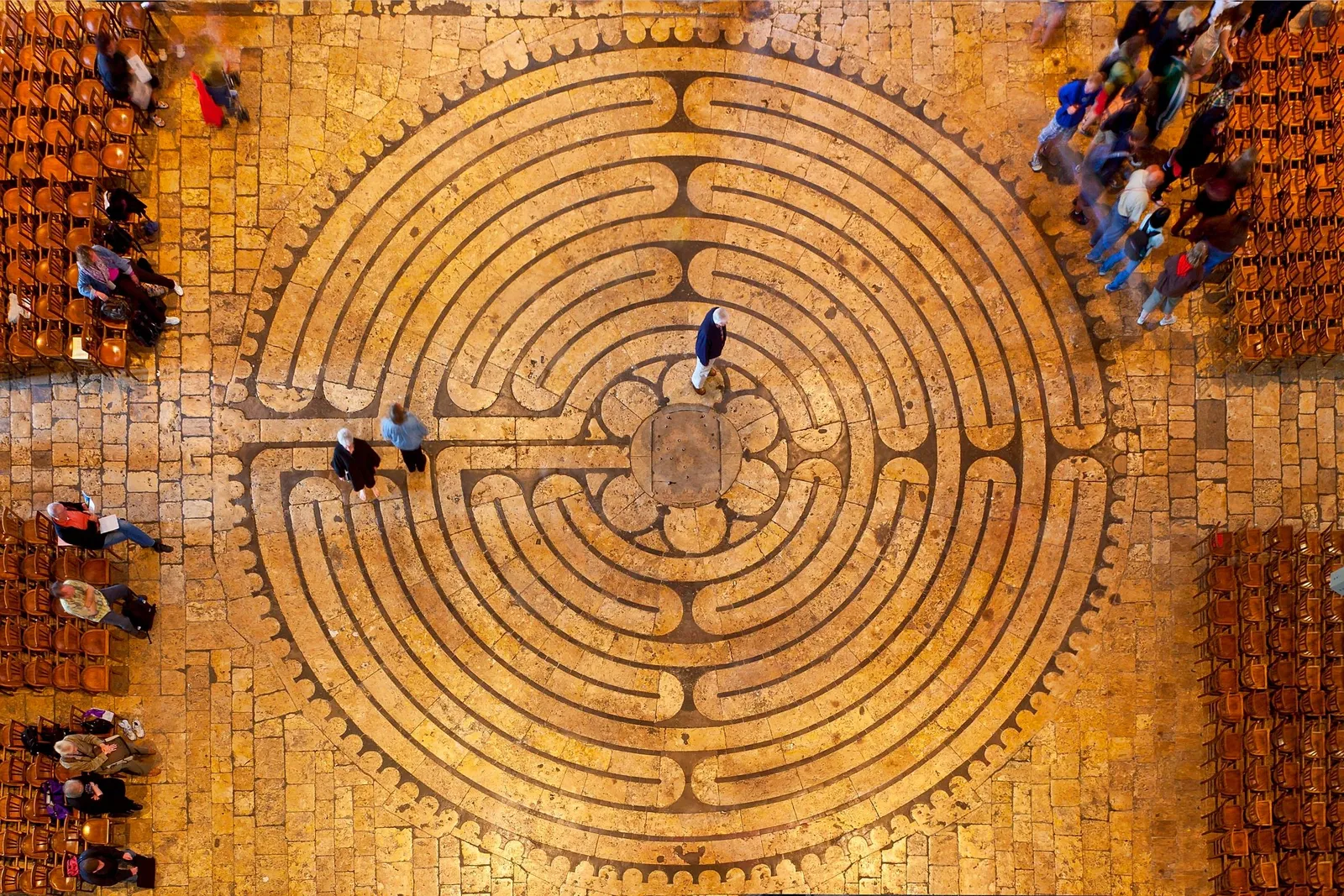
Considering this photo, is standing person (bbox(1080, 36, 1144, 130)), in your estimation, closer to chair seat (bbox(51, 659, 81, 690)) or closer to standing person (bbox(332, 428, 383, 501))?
standing person (bbox(332, 428, 383, 501))

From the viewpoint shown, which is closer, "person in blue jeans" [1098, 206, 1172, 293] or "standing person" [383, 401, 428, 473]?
"standing person" [383, 401, 428, 473]

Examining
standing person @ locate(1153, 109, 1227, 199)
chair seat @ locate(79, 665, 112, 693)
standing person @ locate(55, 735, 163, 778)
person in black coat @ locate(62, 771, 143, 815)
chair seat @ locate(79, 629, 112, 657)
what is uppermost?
standing person @ locate(1153, 109, 1227, 199)

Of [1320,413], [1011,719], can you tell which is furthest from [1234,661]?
[1320,413]

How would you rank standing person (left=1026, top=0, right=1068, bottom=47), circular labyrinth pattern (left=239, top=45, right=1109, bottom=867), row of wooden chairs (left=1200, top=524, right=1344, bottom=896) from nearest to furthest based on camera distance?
1. row of wooden chairs (left=1200, top=524, right=1344, bottom=896)
2. circular labyrinth pattern (left=239, top=45, right=1109, bottom=867)
3. standing person (left=1026, top=0, right=1068, bottom=47)

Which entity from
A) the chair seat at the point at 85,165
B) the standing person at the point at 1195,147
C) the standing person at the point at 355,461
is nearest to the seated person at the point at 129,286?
the chair seat at the point at 85,165

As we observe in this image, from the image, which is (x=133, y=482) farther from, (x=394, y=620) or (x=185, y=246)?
(x=394, y=620)

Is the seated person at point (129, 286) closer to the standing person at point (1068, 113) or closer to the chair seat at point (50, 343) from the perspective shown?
the chair seat at point (50, 343)

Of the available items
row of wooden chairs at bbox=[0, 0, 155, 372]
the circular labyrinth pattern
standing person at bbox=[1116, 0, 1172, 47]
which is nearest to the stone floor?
the circular labyrinth pattern
